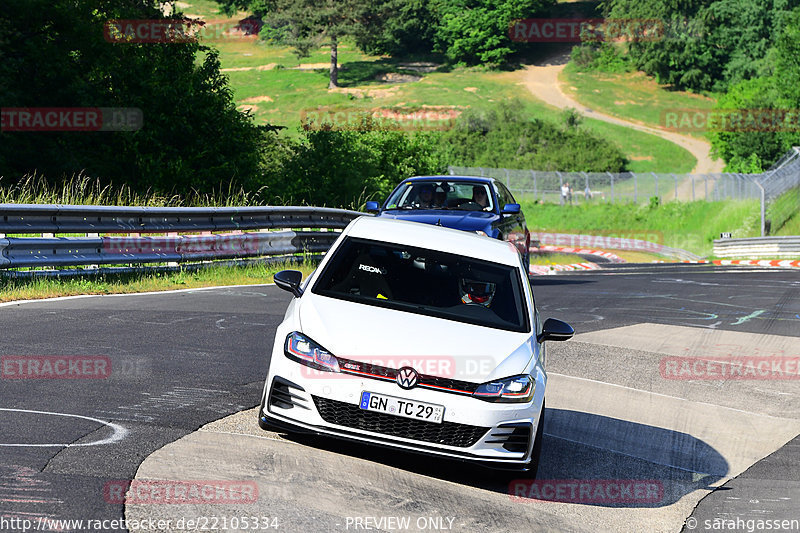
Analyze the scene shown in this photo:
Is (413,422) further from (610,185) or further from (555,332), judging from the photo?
(610,185)

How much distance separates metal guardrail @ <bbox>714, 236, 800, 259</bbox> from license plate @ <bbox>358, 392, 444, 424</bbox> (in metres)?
33.5

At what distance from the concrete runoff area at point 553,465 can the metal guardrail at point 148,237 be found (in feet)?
23.0

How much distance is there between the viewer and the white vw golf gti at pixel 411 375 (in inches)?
231

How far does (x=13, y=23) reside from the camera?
26.0m

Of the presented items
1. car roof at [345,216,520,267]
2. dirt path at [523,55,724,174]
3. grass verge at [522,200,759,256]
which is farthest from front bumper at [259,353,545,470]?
dirt path at [523,55,724,174]

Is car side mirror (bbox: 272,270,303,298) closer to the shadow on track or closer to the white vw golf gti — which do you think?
the white vw golf gti

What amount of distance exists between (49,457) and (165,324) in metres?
5.38

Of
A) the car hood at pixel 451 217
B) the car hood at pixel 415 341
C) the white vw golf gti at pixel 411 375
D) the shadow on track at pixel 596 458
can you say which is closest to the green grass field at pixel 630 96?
the car hood at pixel 451 217

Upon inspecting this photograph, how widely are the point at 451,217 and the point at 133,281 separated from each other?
15.6 feet

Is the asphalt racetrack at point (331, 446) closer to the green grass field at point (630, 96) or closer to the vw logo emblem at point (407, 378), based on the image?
the vw logo emblem at point (407, 378)

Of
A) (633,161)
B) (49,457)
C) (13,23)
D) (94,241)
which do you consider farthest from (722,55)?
(49,457)

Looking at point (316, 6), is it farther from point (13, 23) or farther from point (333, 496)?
point (333, 496)
